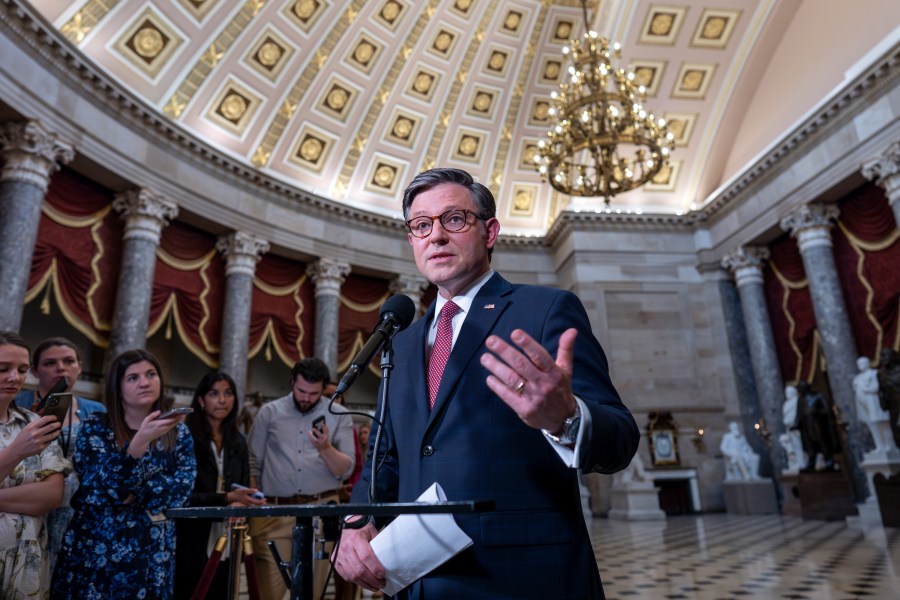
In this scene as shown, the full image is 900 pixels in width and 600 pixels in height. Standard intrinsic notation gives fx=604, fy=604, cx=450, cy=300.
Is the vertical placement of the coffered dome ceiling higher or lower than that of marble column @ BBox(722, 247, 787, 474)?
higher

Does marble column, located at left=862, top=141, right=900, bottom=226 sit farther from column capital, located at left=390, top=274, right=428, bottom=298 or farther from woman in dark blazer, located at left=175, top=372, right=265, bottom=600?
woman in dark blazer, located at left=175, top=372, right=265, bottom=600

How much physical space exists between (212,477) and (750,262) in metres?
14.9

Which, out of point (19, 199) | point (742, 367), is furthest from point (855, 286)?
point (19, 199)

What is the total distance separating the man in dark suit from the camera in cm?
122

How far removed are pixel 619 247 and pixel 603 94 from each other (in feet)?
23.0

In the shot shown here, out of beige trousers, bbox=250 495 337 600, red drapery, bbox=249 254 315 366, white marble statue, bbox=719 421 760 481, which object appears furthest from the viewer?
red drapery, bbox=249 254 315 366

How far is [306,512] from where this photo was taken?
1.14 m

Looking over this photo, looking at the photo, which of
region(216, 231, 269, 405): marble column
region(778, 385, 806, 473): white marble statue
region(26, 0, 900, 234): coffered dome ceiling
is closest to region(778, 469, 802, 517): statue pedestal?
region(778, 385, 806, 473): white marble statue

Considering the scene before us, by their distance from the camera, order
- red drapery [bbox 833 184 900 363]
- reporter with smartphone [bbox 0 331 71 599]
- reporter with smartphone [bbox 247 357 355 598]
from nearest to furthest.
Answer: reporter with smartphone [bbox 0 331 71 599] → reporter with smartphone [bbox 247 357 355 598] → red drapery [bbox 833 184 900 363]

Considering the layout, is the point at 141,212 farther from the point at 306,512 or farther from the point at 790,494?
the point at 790,494

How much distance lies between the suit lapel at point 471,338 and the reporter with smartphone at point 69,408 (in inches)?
82.7

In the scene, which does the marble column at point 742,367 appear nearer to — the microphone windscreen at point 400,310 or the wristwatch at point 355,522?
the microphone windscreen at point 400,310

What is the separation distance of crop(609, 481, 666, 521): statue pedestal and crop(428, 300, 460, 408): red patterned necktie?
12.6m

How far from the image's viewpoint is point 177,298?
1275 centimetres
